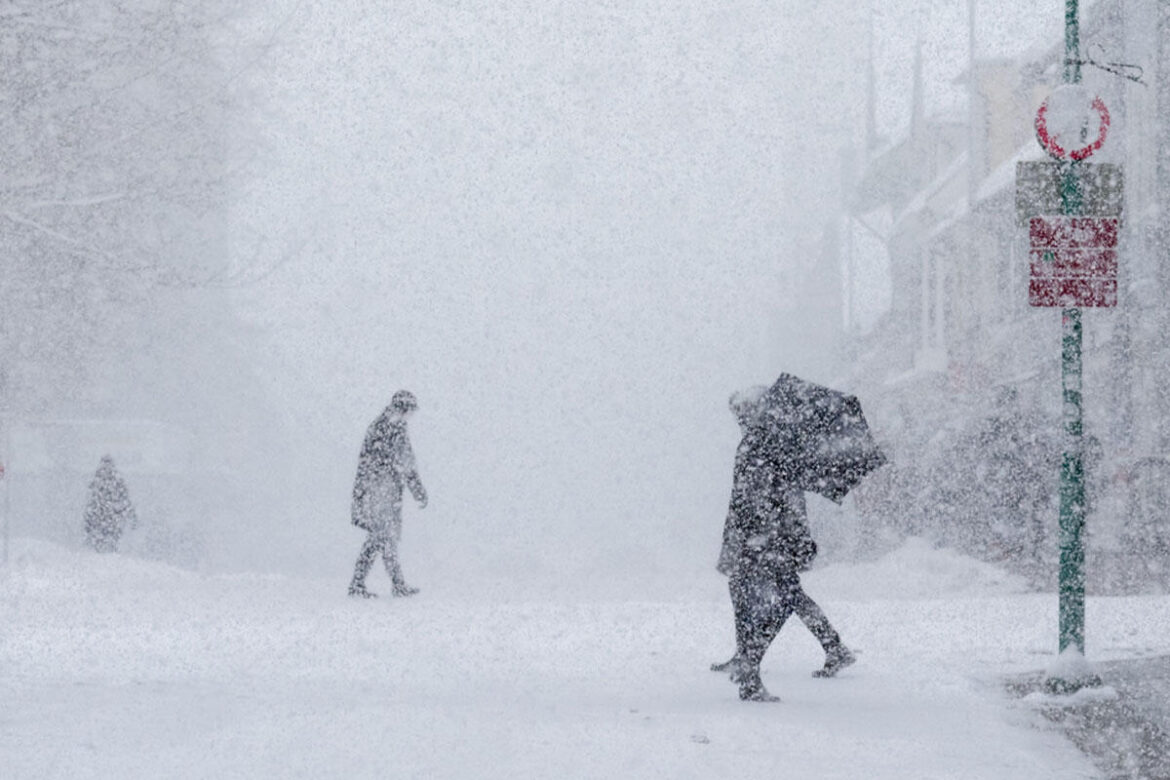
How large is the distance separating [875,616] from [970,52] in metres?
26.0

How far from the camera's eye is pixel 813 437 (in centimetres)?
798

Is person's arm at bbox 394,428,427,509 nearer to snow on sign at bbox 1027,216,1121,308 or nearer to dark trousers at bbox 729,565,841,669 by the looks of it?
dark trousers at bbox 729,565,841,669

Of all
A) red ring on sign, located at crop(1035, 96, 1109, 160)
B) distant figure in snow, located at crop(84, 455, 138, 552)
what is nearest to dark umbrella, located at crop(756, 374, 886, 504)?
red ring on sign, located at crop(1035, 96, 1109, 160)

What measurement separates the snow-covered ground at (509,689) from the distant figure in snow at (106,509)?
914 cm

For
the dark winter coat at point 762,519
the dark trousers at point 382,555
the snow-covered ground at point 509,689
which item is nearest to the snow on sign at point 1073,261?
the dark winter coat at point 762,519

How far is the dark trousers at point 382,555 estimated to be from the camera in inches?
534

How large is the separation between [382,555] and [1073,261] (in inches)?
287

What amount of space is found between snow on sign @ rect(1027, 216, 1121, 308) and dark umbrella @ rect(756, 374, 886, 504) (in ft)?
4.02

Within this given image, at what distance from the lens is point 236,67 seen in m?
17.7

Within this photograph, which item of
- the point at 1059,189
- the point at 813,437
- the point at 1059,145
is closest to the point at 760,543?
the point at 813,437

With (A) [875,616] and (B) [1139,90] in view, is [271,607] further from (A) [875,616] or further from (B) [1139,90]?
(B) [1139,90]

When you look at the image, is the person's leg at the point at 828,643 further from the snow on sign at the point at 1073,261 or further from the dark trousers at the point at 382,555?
the dark trousers at the point at 382,555

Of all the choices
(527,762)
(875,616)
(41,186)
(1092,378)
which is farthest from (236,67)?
(1092,378)

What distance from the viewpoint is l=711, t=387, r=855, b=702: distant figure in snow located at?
308 inches
